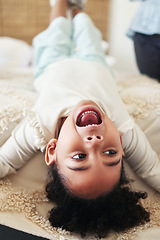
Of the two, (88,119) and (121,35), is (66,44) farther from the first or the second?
(121,35)

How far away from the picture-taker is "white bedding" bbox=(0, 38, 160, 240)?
0.78 m

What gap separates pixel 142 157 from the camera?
97 centimetres

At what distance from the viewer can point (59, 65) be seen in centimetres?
132

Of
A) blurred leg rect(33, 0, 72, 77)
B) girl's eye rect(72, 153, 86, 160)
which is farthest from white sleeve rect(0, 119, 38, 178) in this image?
blurred leg rect(33, 0, 72, 77)

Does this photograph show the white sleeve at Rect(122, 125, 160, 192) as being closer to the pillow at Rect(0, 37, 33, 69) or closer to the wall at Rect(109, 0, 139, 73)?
the pillow at Rect(0, 37, 33, 69)

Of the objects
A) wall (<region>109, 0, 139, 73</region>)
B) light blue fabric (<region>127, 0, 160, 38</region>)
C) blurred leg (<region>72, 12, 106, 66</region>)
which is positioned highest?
light blue fabric (<region>127, 0, 160, 38</region>)

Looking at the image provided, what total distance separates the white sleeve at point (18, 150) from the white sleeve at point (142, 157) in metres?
0.33

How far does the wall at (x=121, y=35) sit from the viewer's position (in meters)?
2.94

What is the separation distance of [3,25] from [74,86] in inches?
76.7

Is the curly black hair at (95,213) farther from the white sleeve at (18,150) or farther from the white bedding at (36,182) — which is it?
the white sleeve at (18,150)

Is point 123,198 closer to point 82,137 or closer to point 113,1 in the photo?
point 82,137

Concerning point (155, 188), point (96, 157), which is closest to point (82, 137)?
point (96, 157)

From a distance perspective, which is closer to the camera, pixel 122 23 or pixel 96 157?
pixel 96 157

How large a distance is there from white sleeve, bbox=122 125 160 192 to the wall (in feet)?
7.28
